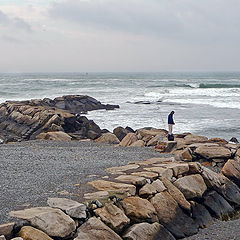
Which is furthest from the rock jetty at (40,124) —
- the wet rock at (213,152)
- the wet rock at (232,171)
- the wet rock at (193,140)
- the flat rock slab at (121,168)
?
the wet rock at (232,171)

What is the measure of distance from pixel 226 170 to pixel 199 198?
2026mm

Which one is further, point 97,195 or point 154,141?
point 154,141

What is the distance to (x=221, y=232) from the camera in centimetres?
809

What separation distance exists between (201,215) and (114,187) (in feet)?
A: 7.57

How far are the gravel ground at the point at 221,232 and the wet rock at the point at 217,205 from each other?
501 mm

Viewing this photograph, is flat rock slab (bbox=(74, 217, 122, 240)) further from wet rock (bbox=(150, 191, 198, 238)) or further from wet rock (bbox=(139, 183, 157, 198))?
wet rock (bbox=(139, 183, 157, 198))

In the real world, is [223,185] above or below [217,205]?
above

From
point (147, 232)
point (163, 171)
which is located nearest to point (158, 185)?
point (163, 171)

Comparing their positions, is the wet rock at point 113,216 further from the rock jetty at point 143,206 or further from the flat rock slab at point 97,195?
the flat rock slab at point 97,195

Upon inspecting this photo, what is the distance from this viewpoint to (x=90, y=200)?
7.76 metres

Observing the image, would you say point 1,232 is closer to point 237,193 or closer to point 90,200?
point 90,200

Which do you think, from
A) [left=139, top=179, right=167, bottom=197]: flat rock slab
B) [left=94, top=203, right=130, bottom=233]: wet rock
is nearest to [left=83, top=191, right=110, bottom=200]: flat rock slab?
[left=94, top=203, right=130, bottom=233]: wet rock

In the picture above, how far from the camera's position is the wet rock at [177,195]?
29.0 ft

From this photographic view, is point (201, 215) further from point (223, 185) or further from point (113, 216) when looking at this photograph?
point (113, 216)
